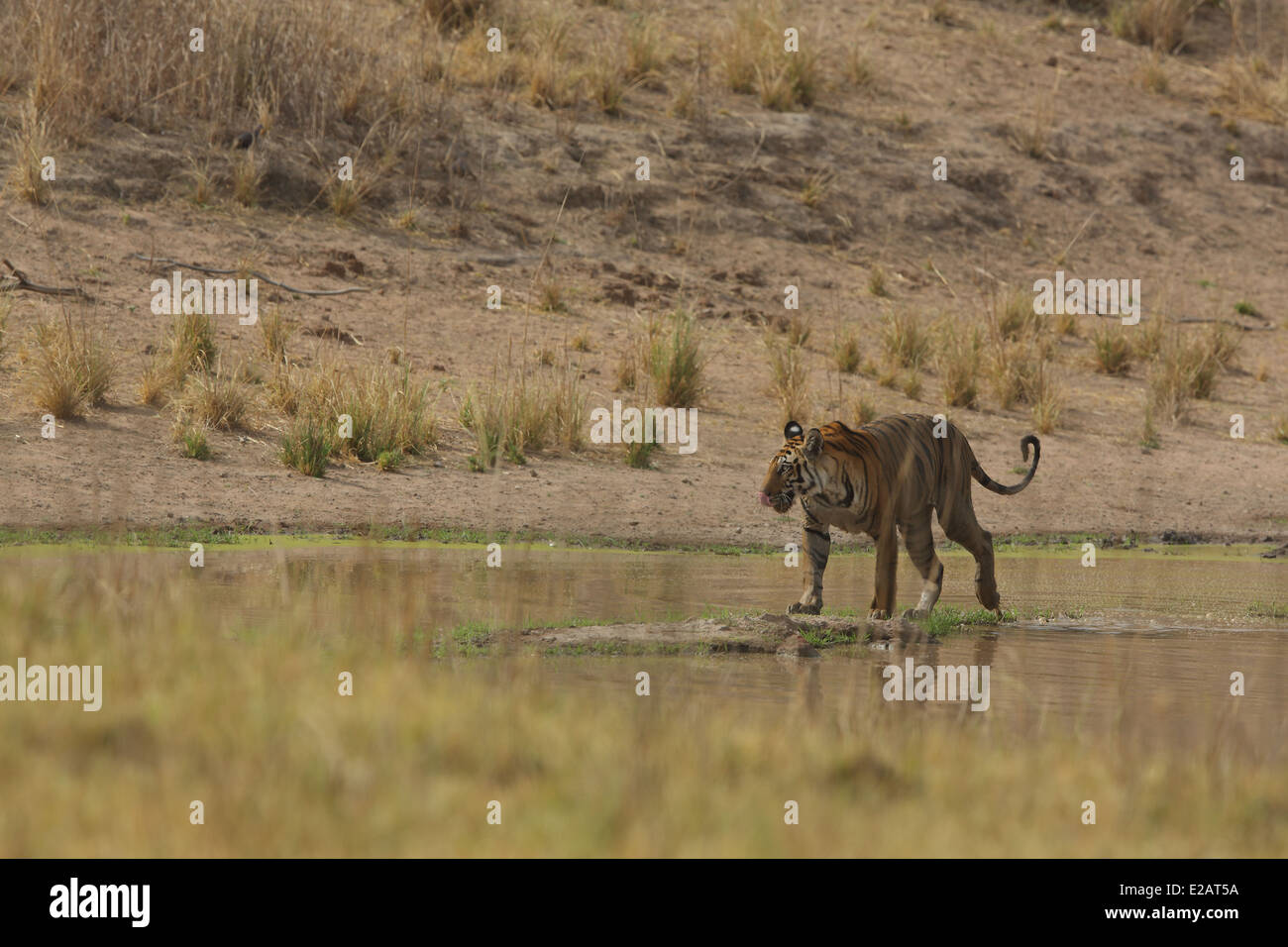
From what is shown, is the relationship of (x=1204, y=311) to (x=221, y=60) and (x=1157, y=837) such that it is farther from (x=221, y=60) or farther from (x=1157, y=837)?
(x=1157, y=837)

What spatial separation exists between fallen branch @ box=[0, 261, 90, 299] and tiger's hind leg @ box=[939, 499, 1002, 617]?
27.5ft

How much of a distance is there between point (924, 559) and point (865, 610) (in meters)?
0.48

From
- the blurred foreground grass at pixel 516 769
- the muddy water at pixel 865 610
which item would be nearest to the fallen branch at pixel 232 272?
the muddy water at pixel 865 610

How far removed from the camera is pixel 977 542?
9422 millimetres

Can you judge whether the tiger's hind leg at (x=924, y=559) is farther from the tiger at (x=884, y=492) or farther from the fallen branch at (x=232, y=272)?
the fallen branch at (x=232, y=272)

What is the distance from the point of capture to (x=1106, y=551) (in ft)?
42.6

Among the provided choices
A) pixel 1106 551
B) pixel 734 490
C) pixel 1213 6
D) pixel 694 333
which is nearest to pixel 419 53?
pixel 694 333

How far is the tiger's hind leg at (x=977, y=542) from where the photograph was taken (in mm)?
9375

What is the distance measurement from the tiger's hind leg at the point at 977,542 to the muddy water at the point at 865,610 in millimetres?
238

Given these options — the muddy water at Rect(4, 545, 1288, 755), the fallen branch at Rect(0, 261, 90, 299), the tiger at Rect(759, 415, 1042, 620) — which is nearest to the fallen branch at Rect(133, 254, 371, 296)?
the fallen branch at Rect(0, 261, 90, 299)

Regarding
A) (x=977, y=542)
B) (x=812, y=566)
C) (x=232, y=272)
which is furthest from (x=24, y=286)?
(x=977, y=542)

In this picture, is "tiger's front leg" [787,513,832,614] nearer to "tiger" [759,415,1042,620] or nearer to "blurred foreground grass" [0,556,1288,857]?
"tiger" [759,415,1042,620]

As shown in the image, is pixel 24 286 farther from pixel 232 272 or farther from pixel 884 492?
pixel 884 492

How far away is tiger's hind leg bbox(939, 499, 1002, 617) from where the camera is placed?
938cm
